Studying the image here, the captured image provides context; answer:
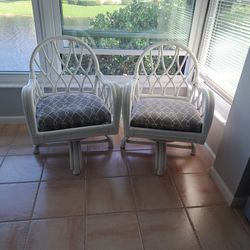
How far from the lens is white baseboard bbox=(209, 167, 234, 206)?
151 cm

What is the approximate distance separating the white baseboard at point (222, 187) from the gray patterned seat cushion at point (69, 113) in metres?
0.86

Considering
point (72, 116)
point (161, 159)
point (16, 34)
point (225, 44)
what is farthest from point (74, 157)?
point (225, 44)

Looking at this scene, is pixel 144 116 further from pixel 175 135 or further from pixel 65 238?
pixel 65 238

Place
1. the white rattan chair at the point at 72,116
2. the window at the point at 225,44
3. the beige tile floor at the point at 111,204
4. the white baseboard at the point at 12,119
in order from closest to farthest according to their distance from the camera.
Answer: the beige tile floor at the point at 111,204 < the white rattan chair at the point at 72,116 < the window at the point at 225,44 < the white baseboard at the point at 12,119

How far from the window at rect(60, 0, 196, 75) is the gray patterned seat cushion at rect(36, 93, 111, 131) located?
69 centimetres

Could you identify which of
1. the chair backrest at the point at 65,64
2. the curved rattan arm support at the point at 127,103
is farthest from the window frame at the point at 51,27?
the curved rattan arm support at the point at 127,103

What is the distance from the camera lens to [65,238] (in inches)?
49.8

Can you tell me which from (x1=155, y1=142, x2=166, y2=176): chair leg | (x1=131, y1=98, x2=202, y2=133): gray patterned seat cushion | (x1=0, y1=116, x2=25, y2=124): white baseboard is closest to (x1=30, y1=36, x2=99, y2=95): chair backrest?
(x1=0, y1=116, x2=25, y2=124): white baseboard

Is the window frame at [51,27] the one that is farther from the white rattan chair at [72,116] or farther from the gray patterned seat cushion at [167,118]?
the gray patterned seat cushion at [167,118]

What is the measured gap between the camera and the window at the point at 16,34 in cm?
189

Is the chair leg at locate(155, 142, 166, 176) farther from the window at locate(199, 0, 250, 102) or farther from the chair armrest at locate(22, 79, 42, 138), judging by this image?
the chair armrest at locate(22, 79, 42, 138)

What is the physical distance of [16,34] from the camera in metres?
2.00

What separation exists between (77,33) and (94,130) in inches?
38.7

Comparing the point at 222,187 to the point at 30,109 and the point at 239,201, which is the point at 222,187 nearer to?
the point at 239,201
